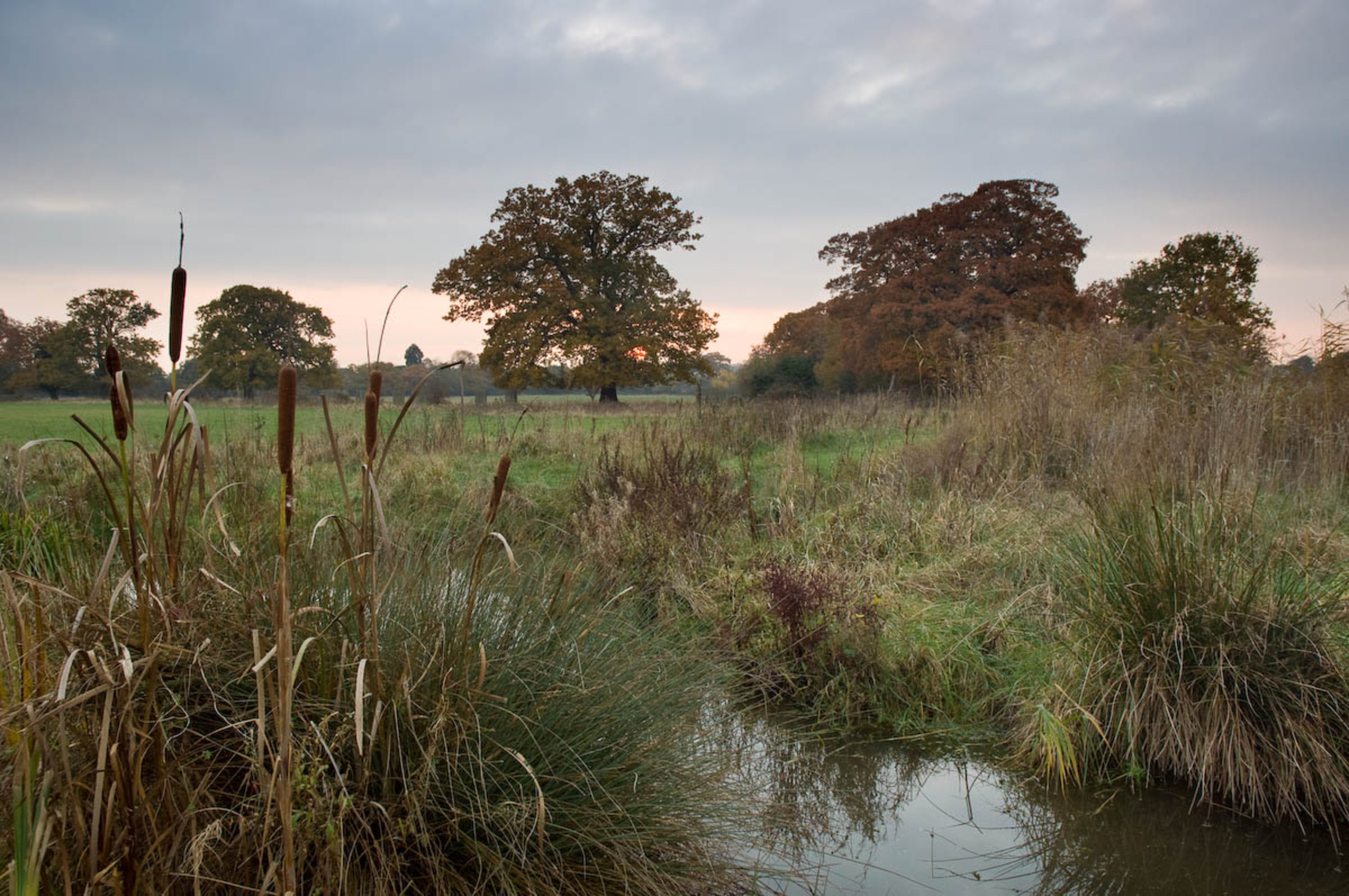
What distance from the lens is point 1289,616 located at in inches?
127

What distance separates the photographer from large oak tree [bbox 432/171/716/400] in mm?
26969

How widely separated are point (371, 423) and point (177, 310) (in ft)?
1.25

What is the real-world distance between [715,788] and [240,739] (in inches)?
51.2

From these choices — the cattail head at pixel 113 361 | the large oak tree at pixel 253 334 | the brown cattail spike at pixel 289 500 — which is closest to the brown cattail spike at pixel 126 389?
the cattail head at pixel 113 361

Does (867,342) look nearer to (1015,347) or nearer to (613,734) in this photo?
(1015,347)

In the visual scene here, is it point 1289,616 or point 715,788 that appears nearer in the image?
point 715,788

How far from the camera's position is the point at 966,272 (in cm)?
2547

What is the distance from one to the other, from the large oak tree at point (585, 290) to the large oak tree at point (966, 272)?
6.24m

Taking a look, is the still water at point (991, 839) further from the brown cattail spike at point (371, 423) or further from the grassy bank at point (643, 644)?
the brown cattail spike at point (371, 423)

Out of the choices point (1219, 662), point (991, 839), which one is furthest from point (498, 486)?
point (1219, 662)

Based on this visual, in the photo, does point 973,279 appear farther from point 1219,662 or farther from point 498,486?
point 498,486

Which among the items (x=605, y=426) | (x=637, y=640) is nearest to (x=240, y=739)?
(x=637, y=640)

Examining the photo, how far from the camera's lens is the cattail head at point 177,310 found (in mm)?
1324

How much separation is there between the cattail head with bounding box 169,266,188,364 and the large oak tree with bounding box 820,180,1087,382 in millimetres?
23392
